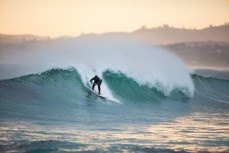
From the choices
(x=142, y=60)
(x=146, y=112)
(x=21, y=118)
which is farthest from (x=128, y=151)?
(x=142, y=60)

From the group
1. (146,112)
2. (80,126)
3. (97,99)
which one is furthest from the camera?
(97,99)

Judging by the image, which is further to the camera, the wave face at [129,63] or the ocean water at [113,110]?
the wave face at [129,63]

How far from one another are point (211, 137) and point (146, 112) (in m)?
5.23

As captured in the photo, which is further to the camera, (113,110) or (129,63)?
(129,63)

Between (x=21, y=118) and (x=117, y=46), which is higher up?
(x=117, y=46)

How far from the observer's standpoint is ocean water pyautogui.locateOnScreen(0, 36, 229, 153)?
29.3 ft

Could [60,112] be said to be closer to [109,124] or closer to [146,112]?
[109,124]

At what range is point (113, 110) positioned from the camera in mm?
14773

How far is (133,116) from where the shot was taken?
45.0 feet

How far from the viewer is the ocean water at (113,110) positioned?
8.94 meters

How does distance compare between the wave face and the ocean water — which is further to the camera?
the wave face

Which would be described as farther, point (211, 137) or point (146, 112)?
point (146, 112)

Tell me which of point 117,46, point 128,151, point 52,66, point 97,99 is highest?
point 117,46

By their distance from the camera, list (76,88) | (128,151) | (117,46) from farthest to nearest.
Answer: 1. (117,46)
2. (76,88)
3. (128,151)
